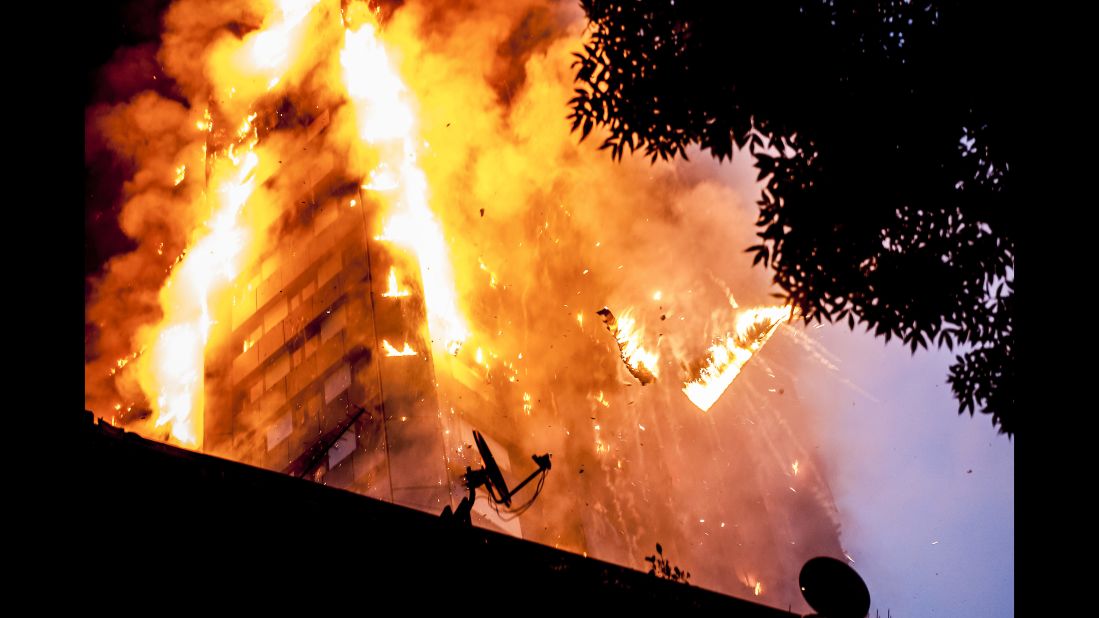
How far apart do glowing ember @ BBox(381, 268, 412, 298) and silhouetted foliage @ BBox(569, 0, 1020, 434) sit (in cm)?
1768

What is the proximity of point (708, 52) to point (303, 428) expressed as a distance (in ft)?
64.6

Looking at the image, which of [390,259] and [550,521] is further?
[550,521]

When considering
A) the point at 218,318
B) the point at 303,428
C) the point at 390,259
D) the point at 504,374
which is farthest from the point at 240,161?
the point at 504,374

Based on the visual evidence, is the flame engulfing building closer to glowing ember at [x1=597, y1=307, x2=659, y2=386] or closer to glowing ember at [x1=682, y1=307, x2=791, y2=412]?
glowing ember at [x1=597, y1=307, x2=659, y2=386]

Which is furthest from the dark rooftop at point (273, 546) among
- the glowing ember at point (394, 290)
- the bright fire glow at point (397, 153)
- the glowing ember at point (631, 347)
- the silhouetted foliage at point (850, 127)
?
the glowing ember at point (631, 347)

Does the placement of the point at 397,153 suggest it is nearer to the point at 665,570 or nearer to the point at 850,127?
the point at 665,570

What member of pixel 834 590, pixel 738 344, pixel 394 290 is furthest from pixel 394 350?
pixel 834 590

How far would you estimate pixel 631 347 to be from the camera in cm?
2869

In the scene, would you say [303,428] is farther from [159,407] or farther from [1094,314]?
[1094,314]

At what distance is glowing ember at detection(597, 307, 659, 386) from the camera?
1089 inches

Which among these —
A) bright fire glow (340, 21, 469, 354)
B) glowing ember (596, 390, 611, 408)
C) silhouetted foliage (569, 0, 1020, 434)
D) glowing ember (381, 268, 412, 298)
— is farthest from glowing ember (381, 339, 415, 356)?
silhouetted foliage (569, 0, 1020, 434)

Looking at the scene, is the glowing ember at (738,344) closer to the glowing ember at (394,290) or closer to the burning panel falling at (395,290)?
the burning panel falling at (395,290)

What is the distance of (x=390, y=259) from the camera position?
2319cm

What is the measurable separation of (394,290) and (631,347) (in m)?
11.5
